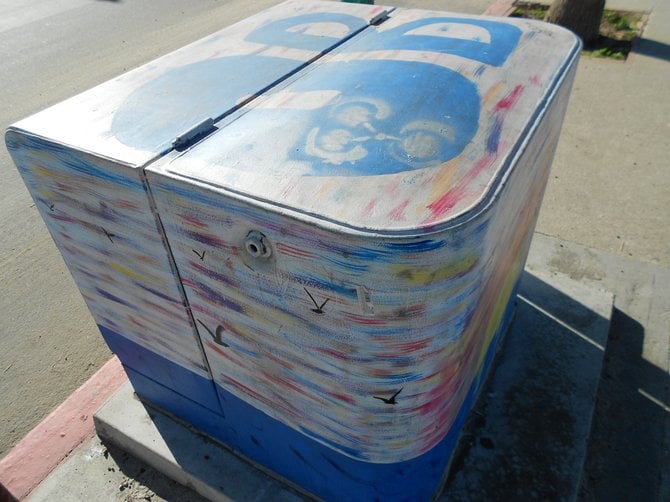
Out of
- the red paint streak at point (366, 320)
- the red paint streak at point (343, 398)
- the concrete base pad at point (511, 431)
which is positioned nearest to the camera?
the red paint streak at point (366, 320)

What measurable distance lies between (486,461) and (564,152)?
10.9 feet

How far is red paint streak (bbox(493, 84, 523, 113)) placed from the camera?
172cm

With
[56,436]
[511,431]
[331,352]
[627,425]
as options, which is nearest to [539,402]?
[511,431]

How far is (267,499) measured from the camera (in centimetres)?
223

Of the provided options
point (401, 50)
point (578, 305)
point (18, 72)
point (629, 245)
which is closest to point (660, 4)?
point (629, 245)

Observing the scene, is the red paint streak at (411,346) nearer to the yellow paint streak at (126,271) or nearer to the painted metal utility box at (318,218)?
the painted metal utility box at (318,218)

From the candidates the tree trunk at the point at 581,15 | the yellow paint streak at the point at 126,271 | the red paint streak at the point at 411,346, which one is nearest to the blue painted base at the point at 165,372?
the yellow paint streak at the point at 126,271

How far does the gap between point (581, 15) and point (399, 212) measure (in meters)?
6.53

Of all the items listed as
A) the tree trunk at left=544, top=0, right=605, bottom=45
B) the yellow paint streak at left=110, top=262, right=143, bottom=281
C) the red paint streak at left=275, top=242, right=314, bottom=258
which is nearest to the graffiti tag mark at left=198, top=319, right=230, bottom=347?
the yellow paint streak at left=110, top=262, right=143, bottom=281

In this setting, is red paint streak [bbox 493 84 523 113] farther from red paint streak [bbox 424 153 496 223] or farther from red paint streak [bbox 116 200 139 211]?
red paint streak [bbox 116 200 139 211]

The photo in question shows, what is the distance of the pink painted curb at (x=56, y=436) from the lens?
99.3 inches

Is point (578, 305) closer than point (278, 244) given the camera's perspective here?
No

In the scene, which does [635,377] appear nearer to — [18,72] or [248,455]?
[248,455]

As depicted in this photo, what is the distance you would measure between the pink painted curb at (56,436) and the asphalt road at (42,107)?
0.14 meters
